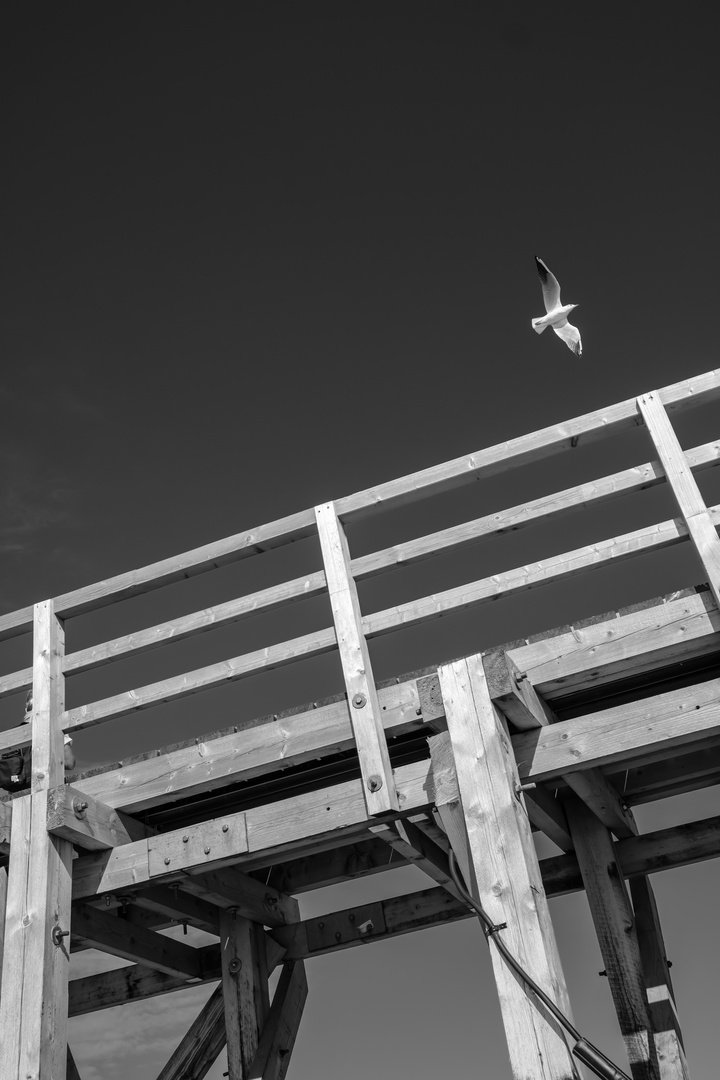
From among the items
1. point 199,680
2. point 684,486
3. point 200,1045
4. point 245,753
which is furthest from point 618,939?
point 200,1045

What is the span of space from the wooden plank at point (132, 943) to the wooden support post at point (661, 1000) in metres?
2.97

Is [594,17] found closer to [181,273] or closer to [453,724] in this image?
[181,273]

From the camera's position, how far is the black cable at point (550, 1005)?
10.8 ft

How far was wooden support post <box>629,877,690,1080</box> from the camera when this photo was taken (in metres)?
5.38

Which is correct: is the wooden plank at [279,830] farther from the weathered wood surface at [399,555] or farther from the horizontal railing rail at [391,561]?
the weathered wood surface at [399,555]

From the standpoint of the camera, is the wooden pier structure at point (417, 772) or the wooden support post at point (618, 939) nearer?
the wooden pier structure at point (417, 772)

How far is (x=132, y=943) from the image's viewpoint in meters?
6.23

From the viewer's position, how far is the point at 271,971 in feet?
21.7

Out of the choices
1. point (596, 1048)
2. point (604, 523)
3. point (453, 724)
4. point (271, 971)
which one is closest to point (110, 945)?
point (271, 971)

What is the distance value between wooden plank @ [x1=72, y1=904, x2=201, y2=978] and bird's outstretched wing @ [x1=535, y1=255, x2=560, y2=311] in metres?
5.91

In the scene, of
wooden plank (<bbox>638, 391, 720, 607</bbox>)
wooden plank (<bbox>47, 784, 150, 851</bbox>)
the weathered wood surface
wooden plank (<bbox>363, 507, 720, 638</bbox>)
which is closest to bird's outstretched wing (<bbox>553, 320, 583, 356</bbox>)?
wooden plank (<bbox>638, 391, 720, 607</bbox>)

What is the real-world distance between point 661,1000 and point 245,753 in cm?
267

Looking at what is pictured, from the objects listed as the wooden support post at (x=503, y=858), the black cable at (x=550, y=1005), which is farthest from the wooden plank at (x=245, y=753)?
the black cable at (x=550, y=1005)

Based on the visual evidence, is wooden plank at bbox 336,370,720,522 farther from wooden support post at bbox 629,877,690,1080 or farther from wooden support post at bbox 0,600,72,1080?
wooden support post at bbox 629,877,690,1080
